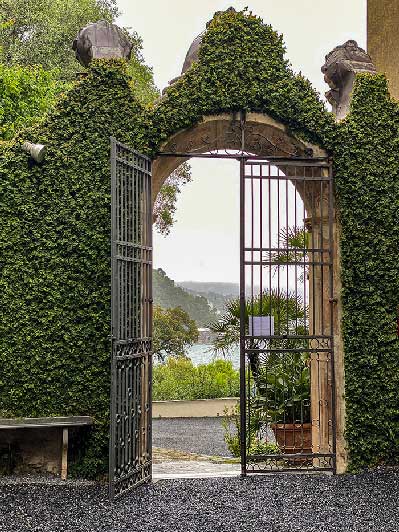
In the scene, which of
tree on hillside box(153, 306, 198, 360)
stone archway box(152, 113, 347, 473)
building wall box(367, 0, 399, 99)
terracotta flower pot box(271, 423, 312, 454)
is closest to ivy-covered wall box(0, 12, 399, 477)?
stone archway box(152, 113, 347, 473)

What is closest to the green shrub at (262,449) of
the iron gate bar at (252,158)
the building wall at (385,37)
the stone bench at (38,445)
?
the stone bench at (38,445)

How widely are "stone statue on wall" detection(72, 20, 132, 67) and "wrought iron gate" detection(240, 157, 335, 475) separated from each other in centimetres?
181

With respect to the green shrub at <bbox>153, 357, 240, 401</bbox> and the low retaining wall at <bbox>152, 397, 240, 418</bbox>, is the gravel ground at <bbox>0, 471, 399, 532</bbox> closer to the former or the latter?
the low retaining wall at <bbox>152, 397, 240, 418</bbox>

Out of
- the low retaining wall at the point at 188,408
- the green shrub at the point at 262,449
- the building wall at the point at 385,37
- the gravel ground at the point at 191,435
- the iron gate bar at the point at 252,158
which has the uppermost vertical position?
the building wall at the point at 385,37

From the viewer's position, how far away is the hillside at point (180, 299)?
34.2 meters

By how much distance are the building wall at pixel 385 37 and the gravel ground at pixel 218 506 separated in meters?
5.75

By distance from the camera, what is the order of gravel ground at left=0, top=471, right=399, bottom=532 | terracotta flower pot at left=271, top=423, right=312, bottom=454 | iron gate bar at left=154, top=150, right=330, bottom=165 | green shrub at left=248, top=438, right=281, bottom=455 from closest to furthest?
gravel ground at left=0, top=471, right=399, bottom=532
iron gate bar at left=154, top=150, right=330, bottom=165
green shrub at left=248, top=438, right=281, bottom=455
terracotta flower pot at left=271, top=423, right=312, bottom=454

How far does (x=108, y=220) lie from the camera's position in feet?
24.5

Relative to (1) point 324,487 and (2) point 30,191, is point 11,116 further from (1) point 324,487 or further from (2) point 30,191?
(1) point 324,487

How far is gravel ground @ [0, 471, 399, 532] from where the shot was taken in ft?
18.8

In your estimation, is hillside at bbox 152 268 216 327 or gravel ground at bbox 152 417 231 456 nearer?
gravel ground at bbox 152 417 231 456

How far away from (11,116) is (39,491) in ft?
31.1

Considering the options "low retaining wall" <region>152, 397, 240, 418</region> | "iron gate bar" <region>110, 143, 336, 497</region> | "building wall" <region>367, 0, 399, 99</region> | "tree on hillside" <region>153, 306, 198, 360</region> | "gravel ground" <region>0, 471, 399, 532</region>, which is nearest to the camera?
"gravel ground" <region>0, 471, 399, 532</region>

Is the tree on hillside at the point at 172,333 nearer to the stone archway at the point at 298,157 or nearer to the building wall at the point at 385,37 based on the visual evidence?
the building wall at the point at 385,37
